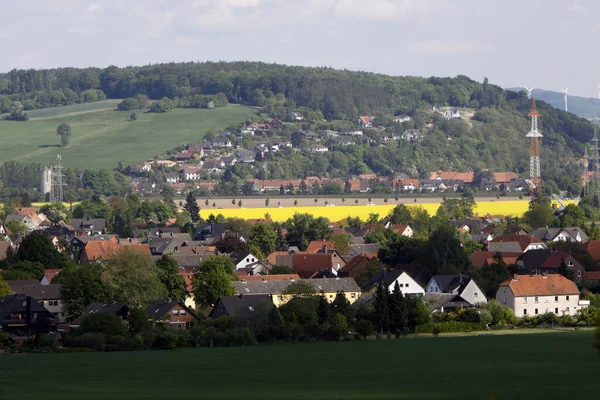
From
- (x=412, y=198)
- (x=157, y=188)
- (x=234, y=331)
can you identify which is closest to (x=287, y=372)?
(x=234, y=331)

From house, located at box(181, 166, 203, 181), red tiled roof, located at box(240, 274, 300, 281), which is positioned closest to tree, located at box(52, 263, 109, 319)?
red tiled roof, located at box(240, 274, 300, 281)

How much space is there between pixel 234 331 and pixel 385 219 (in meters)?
64.4

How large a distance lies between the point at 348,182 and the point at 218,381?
142 metres

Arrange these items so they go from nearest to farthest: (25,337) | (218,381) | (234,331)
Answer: (218,381), (234,331), (25,337)

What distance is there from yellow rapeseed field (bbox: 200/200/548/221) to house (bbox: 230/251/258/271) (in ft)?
136

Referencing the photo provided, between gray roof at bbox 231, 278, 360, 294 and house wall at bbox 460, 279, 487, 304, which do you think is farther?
gray roof at bbox 231, 278, 360, 294

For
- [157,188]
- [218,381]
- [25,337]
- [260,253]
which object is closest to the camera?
[218,381]

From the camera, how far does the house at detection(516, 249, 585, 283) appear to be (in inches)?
2876

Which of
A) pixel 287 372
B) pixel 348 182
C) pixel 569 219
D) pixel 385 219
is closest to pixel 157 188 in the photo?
pixel 348 182

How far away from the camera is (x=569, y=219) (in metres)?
107

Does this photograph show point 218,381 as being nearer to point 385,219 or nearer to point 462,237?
point 462,237

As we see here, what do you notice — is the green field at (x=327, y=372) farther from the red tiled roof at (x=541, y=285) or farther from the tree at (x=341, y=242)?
the tree at (x=341, y=242)

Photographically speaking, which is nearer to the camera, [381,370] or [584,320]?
[381,370]

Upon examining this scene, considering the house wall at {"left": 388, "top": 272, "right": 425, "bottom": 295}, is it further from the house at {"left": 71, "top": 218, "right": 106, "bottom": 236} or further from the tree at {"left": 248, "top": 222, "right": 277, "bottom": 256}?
the house at {"left": 71, "top": 218, "right": 106, "bottom": 236}
